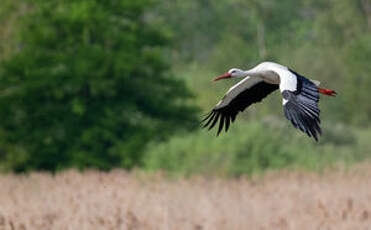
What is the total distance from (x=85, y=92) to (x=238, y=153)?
285 inches

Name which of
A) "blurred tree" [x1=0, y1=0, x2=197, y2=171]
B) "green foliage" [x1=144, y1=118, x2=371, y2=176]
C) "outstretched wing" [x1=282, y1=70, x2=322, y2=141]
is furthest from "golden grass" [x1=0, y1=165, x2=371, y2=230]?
"blurred tree" [x1=0, y1=0, x2=197, y2=171]

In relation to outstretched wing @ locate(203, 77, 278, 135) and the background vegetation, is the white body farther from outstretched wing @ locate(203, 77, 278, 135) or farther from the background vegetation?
the background vegetation

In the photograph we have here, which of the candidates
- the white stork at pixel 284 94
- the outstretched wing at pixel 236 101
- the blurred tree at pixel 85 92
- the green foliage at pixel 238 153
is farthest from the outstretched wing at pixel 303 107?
the blurred tree at pixel 85 92

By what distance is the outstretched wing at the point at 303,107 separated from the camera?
25.9 ft

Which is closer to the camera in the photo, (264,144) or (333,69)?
(264,144)

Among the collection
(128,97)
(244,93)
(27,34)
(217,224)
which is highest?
(27,34)

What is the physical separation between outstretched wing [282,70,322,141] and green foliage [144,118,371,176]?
12320 mm

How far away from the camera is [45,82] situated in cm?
2688

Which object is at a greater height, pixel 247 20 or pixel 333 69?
pixel 247 20

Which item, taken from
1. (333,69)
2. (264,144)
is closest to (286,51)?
(333,69)

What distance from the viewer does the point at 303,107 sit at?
8.12m

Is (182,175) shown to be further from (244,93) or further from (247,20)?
Answer: (247,20)

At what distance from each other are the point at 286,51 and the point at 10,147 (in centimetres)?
2566

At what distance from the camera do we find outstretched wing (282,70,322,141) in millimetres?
7883
